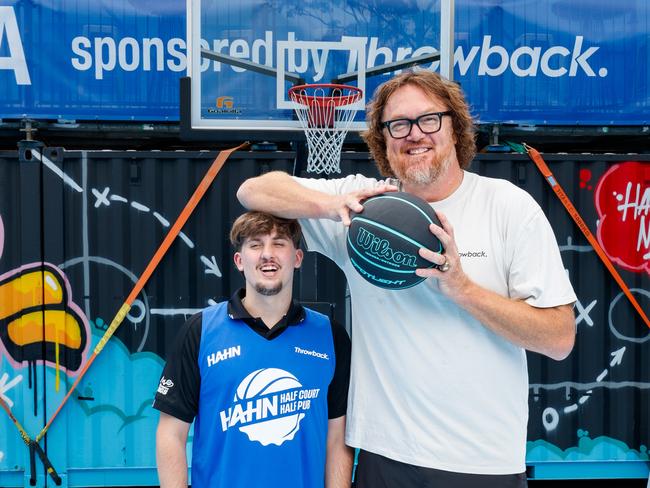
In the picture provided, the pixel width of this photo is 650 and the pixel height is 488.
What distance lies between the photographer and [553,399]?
15.1ft

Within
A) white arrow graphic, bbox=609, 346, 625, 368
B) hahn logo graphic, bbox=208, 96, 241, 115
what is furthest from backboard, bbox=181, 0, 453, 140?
white arrow graphic, bbox=609, 346, 625, 368

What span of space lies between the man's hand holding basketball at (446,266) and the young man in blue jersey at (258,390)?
65 cm

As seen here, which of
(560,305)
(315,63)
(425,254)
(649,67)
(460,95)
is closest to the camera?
(425,254)

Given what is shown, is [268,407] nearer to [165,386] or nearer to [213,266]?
[165,386]

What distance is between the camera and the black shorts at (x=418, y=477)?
6.30ft

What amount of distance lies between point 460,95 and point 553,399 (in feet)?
10.9

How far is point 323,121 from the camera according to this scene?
136 inches

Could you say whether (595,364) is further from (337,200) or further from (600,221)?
(337,200)

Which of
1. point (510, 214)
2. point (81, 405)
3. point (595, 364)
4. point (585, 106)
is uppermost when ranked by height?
point (585, 106)

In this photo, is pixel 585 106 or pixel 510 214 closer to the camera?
pixel 510 214

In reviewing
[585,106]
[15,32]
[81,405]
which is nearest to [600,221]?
[585,106]

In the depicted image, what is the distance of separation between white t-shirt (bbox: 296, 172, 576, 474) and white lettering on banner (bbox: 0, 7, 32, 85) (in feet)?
14.0

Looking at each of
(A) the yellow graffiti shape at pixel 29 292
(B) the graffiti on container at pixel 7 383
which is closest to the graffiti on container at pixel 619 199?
(A) the yellow graffiti shape at pixel 29 292

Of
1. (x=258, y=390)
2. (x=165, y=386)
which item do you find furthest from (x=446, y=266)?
(x=165, y=386)
